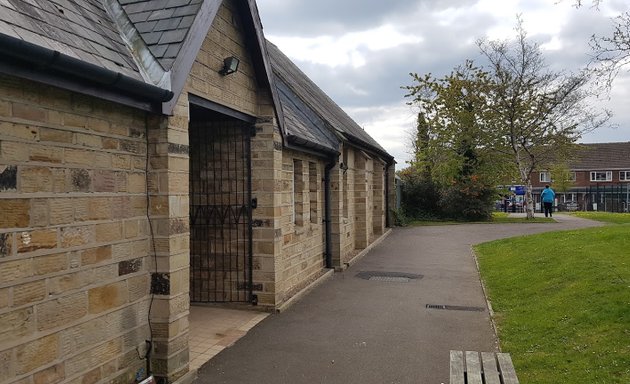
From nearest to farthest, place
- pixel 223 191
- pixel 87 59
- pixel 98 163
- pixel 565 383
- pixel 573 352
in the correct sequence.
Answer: pixel 87 59 < pixel 98 163 < pixel 565 383 < pixel 573 352 < pixel 223 191

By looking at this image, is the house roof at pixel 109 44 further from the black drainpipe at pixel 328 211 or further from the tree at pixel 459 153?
the tree at pixel 459 153

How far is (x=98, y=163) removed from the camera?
4324mm

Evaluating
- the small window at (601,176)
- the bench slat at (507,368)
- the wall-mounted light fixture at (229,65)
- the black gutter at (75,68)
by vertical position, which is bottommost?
the bench slat at (507,368)

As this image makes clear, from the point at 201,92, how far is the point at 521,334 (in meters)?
5.12

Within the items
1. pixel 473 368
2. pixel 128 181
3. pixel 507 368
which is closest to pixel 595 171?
pixel 507 368

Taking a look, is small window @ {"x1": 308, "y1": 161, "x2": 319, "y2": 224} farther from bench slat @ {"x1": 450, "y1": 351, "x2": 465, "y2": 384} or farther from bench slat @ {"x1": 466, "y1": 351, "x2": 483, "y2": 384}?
bench slat @ {"x1": 466, "y1": 351, "x2": 483, "y2": 384}

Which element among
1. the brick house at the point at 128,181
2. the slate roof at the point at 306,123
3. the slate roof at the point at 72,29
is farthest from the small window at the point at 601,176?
the slate roof at the point at 72,29

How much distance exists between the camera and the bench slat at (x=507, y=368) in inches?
191

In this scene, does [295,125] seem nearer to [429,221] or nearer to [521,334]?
[521,334]

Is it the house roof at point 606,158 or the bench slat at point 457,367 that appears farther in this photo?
the house roof at point 606,158

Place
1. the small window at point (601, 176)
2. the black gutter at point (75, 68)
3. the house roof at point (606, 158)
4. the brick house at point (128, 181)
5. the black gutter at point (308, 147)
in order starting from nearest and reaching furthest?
the black gutter at point (75, 68) < the brick house at point (128, 181) < the black gutter at point (308, 147) < the house roof at point (606, 158) < the small window at point (601, 176)

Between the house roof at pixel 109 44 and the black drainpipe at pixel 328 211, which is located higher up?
the house roof at pixel 109 44

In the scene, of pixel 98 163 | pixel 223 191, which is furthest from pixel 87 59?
pixel 223 191

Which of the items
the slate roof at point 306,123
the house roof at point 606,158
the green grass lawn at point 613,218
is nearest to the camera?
the slate roof at point 306,123
